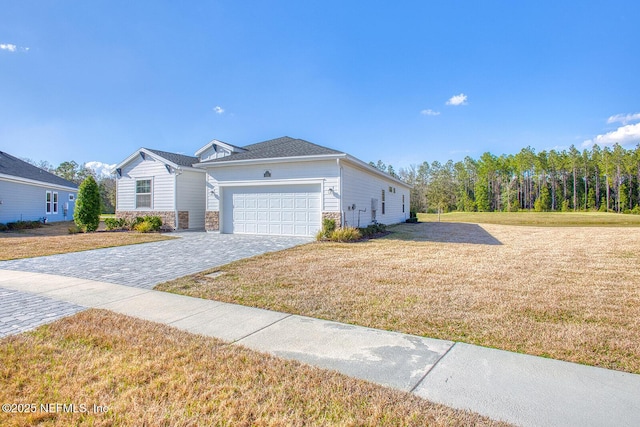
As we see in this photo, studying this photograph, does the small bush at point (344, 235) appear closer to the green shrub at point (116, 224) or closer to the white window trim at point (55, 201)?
the green shrub at point (116, 224)

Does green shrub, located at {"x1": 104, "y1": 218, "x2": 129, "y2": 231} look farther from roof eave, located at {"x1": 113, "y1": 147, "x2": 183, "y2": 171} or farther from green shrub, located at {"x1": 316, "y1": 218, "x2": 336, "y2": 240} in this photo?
green shrub, located at {"x1": 316, "y1": 218, "x2": 336, "y2": 240}

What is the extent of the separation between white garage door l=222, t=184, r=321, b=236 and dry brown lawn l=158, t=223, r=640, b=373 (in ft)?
14.9

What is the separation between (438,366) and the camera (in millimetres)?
2766

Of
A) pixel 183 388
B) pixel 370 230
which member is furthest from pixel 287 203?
pixel 183 388

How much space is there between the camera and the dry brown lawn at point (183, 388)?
2.06 meters

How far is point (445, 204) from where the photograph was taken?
2031 inches

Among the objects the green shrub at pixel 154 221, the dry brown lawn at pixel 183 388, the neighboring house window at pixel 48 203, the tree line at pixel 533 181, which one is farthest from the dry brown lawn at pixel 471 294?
the tree line at pixel 533 181

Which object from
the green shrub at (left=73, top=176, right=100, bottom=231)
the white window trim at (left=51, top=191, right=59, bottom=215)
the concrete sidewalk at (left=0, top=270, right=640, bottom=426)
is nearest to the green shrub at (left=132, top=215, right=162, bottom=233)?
the green shrub at (left=73, top=176, right=100, bottom=231)

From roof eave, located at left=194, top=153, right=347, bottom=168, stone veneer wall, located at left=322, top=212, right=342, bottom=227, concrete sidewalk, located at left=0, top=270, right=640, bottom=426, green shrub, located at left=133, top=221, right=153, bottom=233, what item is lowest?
concrete sidewalk, located at left=0, top=270, right=640, bottom=426

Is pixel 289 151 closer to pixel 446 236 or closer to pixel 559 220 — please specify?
pixel 446 236


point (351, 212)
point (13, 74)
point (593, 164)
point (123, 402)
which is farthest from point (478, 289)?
point (593, 164)

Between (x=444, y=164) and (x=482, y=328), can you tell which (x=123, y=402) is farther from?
(x=444, y=164)

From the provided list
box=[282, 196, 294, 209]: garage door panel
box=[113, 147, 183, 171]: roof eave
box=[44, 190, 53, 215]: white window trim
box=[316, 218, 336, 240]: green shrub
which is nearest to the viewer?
box=[316, 218, 336, 240]: green shrub

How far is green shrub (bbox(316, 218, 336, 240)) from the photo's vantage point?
1212cm
